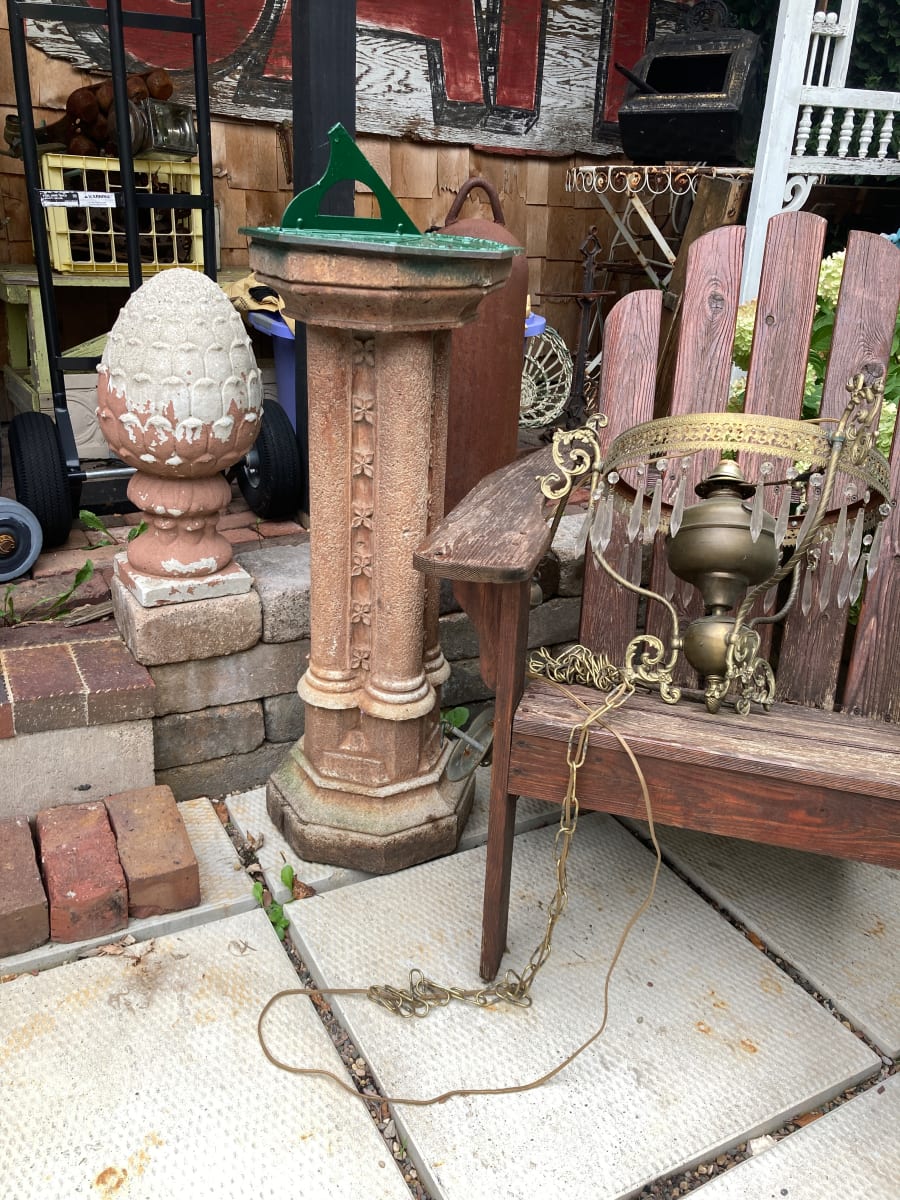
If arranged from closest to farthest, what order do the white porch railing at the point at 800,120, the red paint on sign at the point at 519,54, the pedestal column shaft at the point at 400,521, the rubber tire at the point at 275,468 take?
the pedestal column shaft at the point at 400,521 → the rubber tire at the point at 275,468 → the white porch railing at the point at 800,120 → the red paint on sign at the point at 519,54

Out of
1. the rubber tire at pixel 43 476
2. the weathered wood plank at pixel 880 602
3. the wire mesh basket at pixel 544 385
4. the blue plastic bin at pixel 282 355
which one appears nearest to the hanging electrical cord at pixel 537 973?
the weathered wood plank at pixel 880 602

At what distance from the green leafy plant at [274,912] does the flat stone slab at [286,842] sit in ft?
0.07

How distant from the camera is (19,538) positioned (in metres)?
2.47

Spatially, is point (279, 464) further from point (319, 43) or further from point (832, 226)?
point (832, 226)

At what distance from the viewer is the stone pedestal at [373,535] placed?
1.69 metres

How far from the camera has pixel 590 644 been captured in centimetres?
220

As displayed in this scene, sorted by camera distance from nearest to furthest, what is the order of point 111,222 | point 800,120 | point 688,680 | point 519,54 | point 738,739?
point 738,739, point 688,680, point 111,222, point 800,120, point 519,54

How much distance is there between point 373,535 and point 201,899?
86cm

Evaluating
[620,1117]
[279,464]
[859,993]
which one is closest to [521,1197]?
[620,1117]

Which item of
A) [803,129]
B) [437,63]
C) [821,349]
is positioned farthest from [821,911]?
[437,63]

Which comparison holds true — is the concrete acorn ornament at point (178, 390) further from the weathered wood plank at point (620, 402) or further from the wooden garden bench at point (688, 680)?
the weathered wood plank at point (620, 402)

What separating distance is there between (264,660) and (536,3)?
3722 millimetres

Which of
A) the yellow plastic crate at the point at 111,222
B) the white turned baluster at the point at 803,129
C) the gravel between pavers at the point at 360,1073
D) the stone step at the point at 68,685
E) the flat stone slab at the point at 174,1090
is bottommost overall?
the gravel between pavers at the point at 360,1073

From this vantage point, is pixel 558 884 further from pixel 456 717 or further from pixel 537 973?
pixel 456 717
